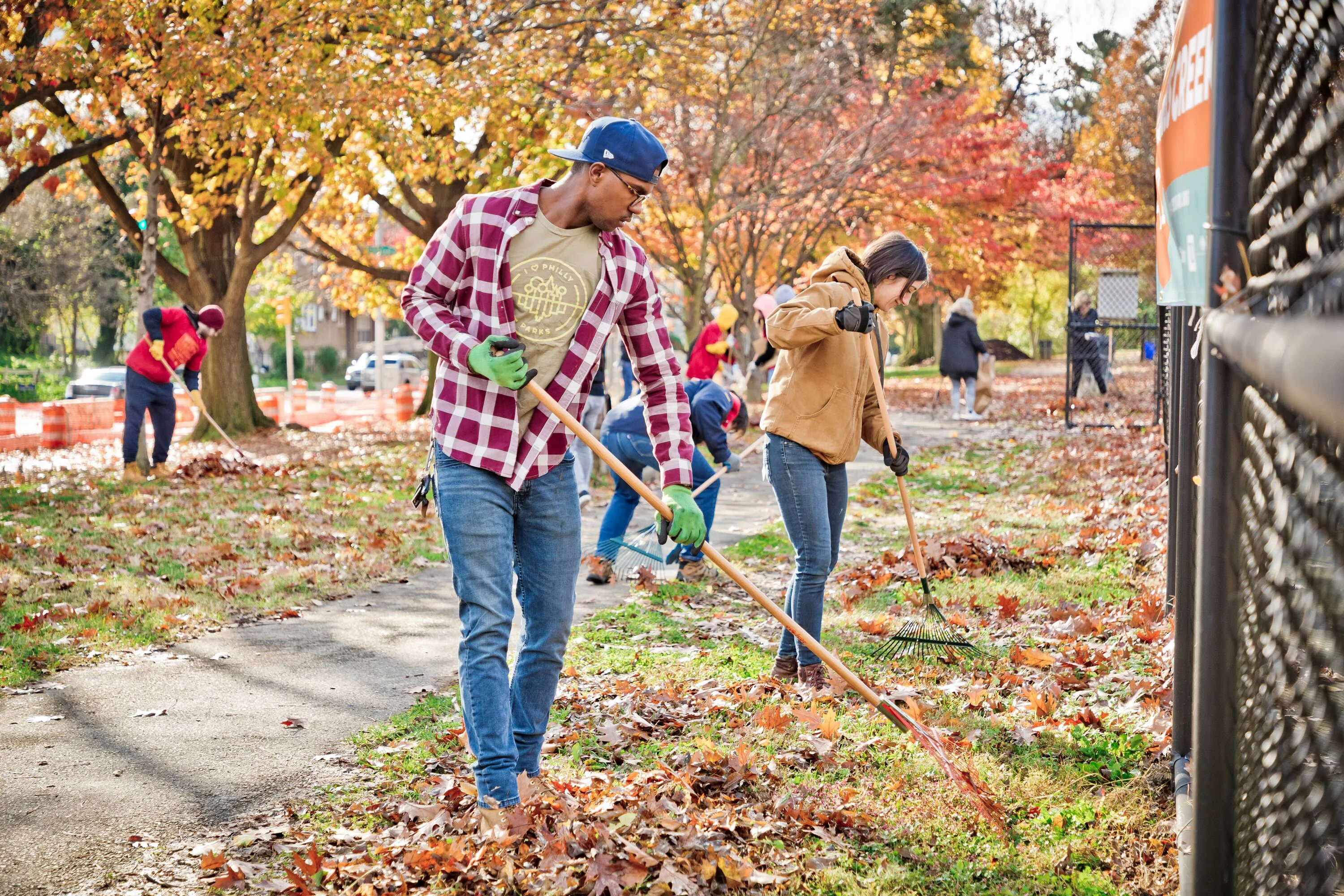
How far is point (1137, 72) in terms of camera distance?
27922 millimetres

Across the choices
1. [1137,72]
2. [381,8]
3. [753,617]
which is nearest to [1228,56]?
[753,617]

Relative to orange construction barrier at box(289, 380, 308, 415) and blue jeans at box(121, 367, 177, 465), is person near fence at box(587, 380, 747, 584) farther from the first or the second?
orange construction barrier at box(289, 380, 308, 415)

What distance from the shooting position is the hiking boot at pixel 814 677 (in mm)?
5129

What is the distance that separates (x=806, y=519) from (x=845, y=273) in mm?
1051

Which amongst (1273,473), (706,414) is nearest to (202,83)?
(706,414)

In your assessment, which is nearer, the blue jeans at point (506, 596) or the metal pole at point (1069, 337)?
the blue jeans at point (506, 596)

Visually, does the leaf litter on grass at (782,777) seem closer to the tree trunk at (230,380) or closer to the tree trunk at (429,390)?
the tree trunk at (230,380)

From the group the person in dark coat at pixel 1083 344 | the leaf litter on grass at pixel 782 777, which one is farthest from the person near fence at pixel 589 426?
the person in dark coat at pixel 1083 344

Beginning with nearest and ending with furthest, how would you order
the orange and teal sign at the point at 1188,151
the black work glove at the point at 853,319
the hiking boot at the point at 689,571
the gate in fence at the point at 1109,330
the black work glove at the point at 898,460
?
1. the orange and teal sign at the point at 1188,151
2. the black work glove at the point at 853,319
3. the black work glove at the point at 898,460
4. the hiking boot at the point at 689,571
5. the gate in fence at the point at 1109,330

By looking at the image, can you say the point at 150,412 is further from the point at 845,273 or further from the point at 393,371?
the point at 393,371

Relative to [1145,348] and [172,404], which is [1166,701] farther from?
[1145,348]

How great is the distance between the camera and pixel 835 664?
411 centimetres

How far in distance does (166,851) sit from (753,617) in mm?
3808

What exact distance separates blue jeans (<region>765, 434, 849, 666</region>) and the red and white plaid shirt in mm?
1497
